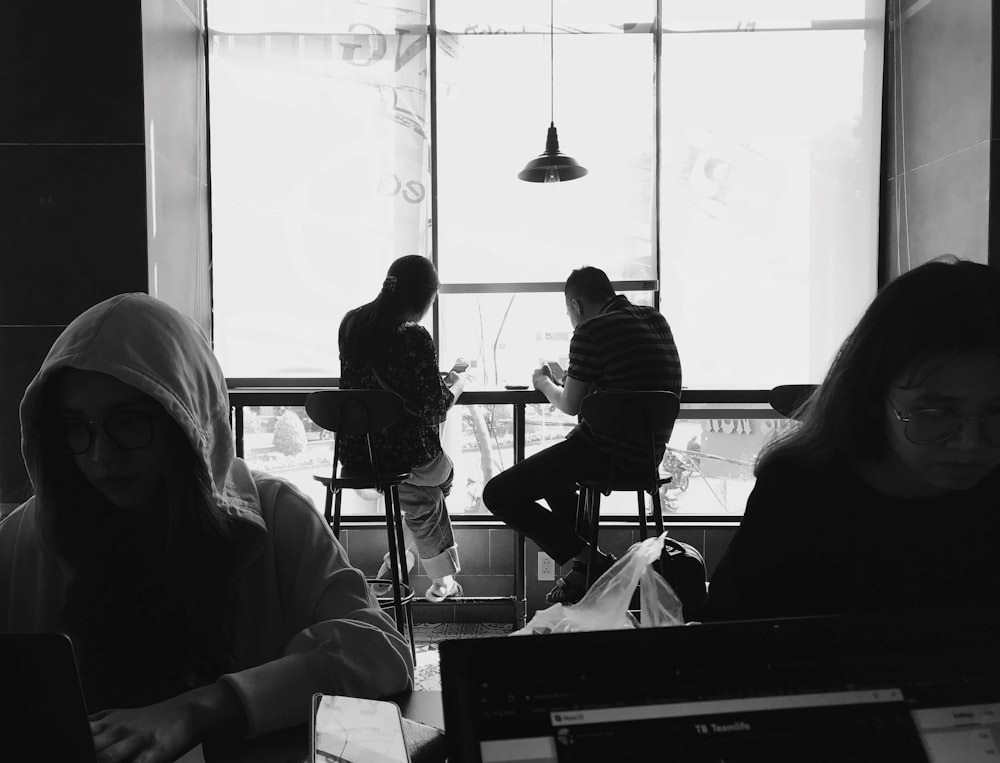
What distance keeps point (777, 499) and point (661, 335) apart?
1791mm

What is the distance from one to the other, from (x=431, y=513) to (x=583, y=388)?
2.83ft

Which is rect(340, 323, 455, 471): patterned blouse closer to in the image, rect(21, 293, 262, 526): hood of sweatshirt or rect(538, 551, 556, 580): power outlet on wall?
rect(538, 551, 556, 580): power outlet on wall

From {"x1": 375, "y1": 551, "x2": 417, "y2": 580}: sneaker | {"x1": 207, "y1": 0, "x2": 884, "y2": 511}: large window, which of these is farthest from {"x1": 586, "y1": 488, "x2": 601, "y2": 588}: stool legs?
{"x1": 207, "y1": 0, "x2": 884, "y2": 511}: large window

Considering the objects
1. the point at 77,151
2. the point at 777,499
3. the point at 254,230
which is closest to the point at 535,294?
the point at 254,230

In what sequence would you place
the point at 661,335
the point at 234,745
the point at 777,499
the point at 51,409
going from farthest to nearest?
the point at 661,335 < the point at 777,499 < the point at 51,409 < the point at 234,745

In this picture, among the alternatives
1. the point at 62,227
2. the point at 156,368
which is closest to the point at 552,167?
the point at 62,227

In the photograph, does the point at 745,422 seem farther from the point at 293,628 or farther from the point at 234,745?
the point at 234,745

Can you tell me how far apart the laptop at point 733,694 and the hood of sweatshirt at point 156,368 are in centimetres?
61

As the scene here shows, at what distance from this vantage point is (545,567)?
11.0 ft

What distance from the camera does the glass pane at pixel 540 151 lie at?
3.98 meters

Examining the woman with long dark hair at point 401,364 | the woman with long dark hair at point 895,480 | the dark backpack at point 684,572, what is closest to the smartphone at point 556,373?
the woman with long dark hair at point 401,364

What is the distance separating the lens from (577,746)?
437 mm

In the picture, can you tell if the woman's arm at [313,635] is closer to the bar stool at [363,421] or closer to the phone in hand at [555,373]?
the bar stool at [363,421]

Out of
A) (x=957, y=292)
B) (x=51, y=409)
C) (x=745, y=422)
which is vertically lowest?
(x=745, y=422)
